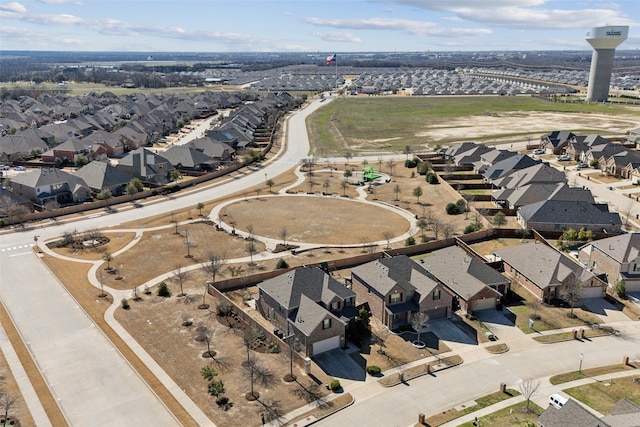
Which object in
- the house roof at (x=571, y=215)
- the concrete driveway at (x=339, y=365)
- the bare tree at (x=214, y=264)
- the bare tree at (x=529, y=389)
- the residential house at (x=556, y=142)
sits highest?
the residential house at (x=556, y=142)

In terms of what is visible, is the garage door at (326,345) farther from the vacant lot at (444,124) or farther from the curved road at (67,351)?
the vacant lot at (444,124)

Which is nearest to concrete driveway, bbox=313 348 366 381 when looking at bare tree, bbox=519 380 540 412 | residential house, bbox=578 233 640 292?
bare tree, bbox=519 380 540 412

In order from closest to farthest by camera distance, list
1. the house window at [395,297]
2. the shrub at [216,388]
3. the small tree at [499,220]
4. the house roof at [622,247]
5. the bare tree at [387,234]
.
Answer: the shrub at [216,388] → the house window at [395,297] → the house roof at [622,247] → the bare tree at [387,234] → the small tree at [499,220]

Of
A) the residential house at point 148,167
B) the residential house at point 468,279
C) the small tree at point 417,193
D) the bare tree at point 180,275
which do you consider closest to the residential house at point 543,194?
the small tree at point 417,193

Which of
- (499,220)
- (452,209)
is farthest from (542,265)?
(452,209)

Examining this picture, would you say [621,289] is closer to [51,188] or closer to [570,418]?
[570,418]

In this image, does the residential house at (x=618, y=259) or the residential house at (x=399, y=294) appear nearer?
the residential house at (x=399, y=294)
